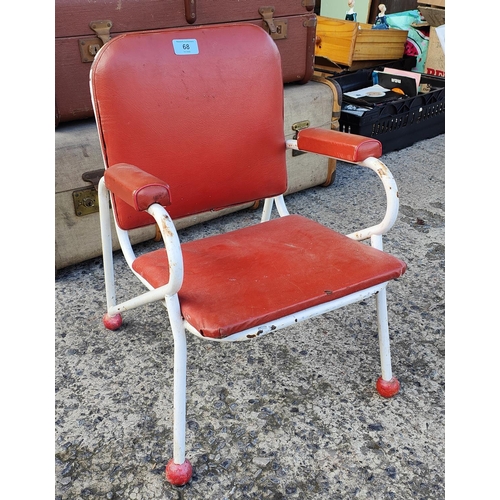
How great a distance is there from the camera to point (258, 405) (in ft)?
4.78

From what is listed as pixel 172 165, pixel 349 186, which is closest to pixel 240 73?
pixel 172 165

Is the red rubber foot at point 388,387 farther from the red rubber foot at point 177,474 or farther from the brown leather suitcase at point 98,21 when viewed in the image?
the brown leather suitcase at point 98,21

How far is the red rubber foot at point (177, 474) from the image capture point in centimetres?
122

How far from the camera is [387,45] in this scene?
352 cm

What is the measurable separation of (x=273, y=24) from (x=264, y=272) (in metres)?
1.48

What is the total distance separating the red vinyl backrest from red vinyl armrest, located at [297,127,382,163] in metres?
0.09

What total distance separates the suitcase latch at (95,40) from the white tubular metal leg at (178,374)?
1188 mm

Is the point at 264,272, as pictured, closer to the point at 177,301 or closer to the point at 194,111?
the point at 177,301

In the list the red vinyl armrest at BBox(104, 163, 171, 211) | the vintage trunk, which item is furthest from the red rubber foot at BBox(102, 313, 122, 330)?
the red vinyl armrest at BBox(104, 163, 171, 211)

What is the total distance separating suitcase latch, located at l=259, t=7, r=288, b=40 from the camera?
227 cm

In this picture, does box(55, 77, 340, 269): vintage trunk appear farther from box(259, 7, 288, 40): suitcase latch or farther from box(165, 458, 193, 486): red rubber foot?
box(165, 458, 193, 486): red rubber foot

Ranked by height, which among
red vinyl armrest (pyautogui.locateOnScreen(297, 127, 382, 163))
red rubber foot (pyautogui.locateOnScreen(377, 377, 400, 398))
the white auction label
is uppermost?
the white auction label

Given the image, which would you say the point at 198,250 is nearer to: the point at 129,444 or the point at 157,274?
the point at 157,274

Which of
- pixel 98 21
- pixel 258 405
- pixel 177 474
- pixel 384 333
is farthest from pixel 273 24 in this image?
pixel 177 474
